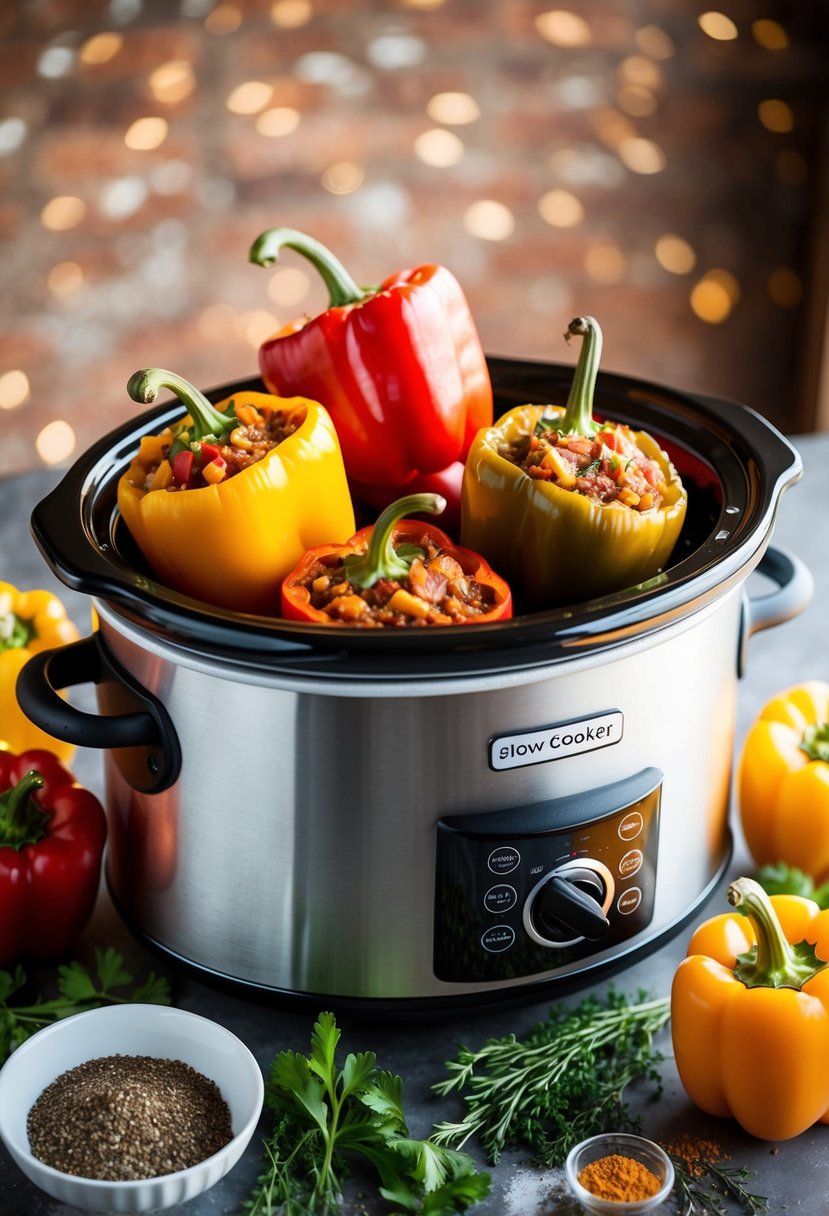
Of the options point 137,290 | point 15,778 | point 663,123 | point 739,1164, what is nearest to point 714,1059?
point 739,1164

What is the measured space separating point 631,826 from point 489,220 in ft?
7.66

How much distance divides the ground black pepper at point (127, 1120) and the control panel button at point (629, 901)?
0.36 m

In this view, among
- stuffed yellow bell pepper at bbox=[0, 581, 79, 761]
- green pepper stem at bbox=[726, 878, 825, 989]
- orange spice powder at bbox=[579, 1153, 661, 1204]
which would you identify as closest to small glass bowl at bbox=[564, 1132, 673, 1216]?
Result: orange spice powder at bbox=[579, 1153, 661, 1204]

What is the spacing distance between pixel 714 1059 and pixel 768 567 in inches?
22.3

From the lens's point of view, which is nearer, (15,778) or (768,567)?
(15,778)

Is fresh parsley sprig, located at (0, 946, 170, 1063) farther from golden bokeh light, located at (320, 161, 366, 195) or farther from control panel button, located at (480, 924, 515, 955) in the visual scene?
golden bokeh light, located at (320, 161, 366, 195)

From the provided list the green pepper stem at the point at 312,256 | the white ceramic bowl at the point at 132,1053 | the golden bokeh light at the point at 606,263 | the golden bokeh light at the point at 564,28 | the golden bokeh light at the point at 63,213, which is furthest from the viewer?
the golden bokeh light at the point at 606,263

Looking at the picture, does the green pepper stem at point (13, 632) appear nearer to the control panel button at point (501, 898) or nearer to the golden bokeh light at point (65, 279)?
the control panel button at point (501, 898)

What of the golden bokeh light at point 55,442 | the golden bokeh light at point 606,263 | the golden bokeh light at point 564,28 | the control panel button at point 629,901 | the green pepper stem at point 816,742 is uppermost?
the golden bokeh light at point 564,28

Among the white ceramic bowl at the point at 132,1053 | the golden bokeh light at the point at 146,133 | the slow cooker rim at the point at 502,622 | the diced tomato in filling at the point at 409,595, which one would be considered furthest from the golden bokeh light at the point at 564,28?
the white ceramic bowl at the point at 132,1053

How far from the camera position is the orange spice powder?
0.99 metres

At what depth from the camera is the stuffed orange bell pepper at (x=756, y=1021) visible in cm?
103

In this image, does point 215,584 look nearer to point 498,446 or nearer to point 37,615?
point 498,446

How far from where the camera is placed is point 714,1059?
107 centimetres
